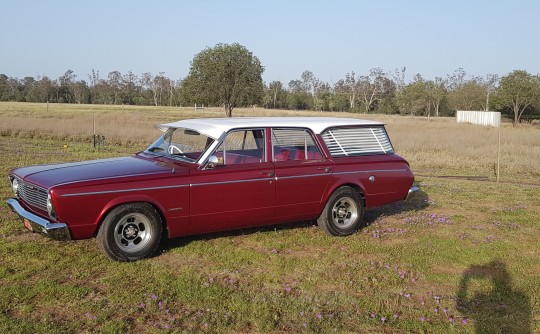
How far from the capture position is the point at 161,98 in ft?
353

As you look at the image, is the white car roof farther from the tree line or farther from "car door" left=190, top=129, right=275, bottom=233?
the tree line

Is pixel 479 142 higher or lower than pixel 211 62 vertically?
lower

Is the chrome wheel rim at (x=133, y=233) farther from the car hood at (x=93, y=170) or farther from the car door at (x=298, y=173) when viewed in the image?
the car door at (x=298, y=173)

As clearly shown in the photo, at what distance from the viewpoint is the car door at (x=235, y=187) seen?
18.8ft

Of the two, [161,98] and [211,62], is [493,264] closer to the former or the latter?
[211,62]

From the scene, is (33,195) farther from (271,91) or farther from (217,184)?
(271,91)

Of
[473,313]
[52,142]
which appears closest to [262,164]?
[473,313]

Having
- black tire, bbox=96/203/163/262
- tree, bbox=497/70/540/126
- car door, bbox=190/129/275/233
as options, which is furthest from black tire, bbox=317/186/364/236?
tree, bbox=497/70/540/126

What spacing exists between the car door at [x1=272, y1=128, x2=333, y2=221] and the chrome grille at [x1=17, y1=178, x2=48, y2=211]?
2.66 meters

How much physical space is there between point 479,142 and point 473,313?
70.6 ft

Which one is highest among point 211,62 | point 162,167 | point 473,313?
point 211,62

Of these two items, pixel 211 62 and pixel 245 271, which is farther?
pixel 211 62

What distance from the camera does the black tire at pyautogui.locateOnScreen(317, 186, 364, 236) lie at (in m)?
6.77

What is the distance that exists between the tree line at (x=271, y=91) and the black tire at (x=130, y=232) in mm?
36504
